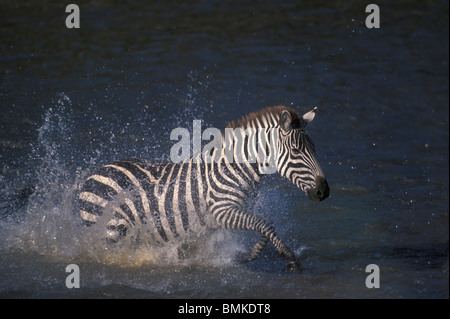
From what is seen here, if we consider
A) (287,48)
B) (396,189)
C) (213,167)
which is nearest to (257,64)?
(287,48)

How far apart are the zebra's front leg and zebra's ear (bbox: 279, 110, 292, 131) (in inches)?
31.6

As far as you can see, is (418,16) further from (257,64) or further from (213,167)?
(213,167)

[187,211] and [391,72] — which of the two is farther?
[391,72]

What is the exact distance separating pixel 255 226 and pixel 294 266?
483mm

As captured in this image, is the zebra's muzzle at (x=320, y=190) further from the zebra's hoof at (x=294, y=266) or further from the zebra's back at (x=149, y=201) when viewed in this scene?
the zebra's back at (x=149, y=201)

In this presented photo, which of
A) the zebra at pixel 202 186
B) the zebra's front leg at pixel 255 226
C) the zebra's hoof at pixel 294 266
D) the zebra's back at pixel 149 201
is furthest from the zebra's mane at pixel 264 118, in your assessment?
the zebra's hoof at pixel 294 266

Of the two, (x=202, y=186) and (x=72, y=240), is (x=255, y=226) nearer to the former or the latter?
(x=202, y=186)

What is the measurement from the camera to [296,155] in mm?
5699

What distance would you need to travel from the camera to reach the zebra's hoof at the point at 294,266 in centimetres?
572

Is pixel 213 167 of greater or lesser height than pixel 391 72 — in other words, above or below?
below

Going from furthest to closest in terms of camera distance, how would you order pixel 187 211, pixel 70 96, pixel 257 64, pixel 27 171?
1. pixel 257 64
2. pixel 70 96
3. pixel 27 171
4. pixel 187 211
